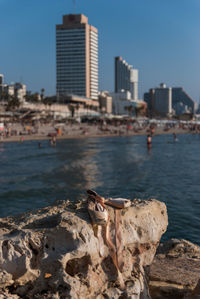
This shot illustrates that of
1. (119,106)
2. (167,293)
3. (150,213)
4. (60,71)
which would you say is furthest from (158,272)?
(119,106)

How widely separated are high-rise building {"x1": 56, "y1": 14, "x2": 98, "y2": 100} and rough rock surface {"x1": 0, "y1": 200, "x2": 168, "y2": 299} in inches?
6811

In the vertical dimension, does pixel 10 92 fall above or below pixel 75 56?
below

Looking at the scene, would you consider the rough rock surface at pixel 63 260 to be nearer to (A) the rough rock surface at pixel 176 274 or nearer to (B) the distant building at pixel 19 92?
(A) the rough rock surface at pixel 176 274

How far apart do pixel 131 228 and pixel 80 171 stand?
2273cm

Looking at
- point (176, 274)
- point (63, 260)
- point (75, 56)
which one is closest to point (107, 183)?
point (176, 274)

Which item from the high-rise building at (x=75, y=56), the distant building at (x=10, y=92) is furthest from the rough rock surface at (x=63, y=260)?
the high-rise building at (x=75, y=56)

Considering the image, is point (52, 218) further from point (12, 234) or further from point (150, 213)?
point (150, 213)

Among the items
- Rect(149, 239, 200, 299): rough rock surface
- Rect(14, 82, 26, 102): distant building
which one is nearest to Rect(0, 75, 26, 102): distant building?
Rect(14, 82, 26, 102): distant building

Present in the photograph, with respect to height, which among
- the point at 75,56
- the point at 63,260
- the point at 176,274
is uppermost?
the point at 75,56

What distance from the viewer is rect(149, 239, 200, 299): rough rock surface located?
6340 mm

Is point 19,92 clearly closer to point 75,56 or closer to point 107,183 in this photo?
point 75,56

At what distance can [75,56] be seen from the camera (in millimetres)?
176750

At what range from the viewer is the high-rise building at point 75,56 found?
174625 mm

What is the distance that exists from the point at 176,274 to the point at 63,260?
340 centimetres
